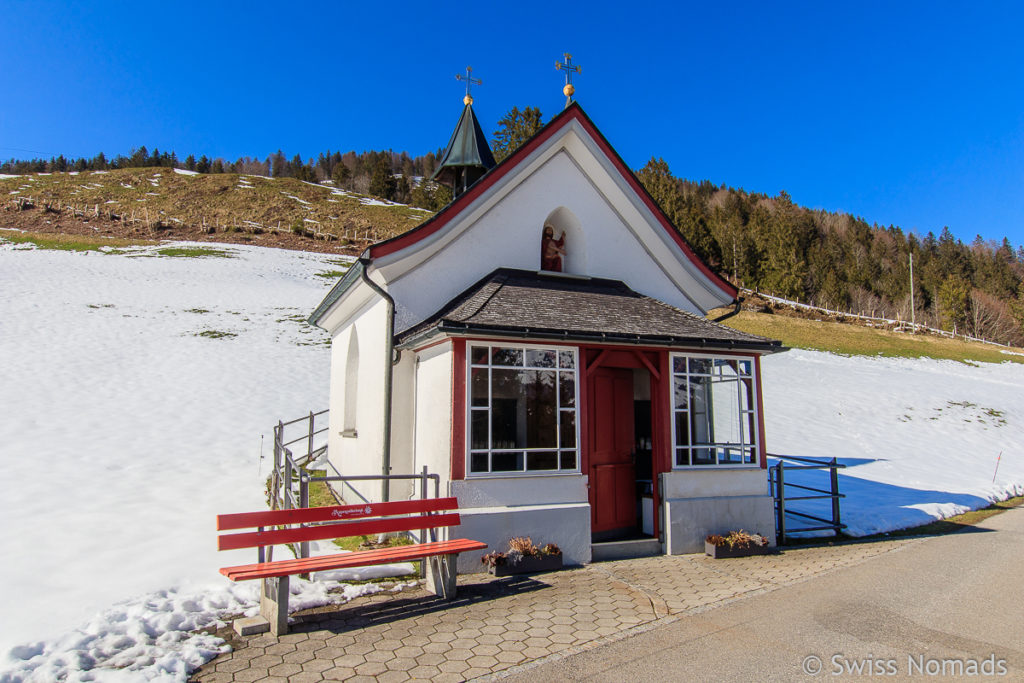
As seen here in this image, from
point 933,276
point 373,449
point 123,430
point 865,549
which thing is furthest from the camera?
point 933,276

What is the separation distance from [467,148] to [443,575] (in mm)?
9529

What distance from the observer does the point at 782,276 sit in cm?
6600

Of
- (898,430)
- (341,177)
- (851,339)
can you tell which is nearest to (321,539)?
(898,430)

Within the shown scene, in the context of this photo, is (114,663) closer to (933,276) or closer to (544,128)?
(544,128)

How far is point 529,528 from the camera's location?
798cm

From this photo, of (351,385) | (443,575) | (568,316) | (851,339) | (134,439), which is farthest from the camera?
(851,339)

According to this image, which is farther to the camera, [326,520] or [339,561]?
[326,520]

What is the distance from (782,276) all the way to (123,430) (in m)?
64.8

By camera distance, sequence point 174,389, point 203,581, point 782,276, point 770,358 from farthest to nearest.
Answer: point 782,276
point 770,358
point 174,389
point 203,581

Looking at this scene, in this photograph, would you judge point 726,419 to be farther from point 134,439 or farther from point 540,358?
point 134,439

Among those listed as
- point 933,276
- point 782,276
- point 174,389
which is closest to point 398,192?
point 782,276

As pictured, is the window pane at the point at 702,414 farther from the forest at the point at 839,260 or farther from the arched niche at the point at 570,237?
the forest at the point at 839,260

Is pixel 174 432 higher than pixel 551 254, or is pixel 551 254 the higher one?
pixel 551 254

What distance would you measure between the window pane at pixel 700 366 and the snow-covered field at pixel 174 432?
426cm
